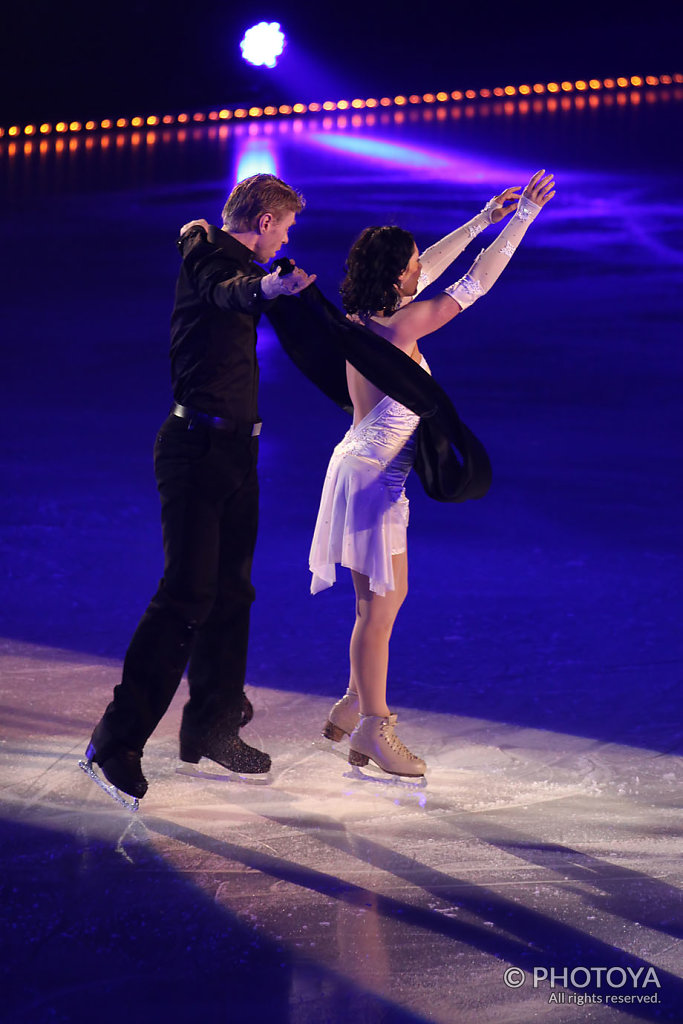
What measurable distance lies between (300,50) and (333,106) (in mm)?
840

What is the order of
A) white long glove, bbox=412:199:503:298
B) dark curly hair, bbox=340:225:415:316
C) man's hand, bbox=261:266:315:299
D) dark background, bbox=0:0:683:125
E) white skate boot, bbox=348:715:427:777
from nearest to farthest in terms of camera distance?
man's hand, bbox=261:266:315:299
dark curly hair, bbox=340:225:415:316
white skate boot, bbox=348:715:427:777
white long glove, bbox=412:199:503:298
dark background, bbox=0:0:683:125

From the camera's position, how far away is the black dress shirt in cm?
323

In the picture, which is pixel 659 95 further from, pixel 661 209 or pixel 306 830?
pixel 306 830

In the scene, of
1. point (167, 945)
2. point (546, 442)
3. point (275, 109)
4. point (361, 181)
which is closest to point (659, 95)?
point (275, 109)

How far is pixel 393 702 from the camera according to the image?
12.8 ft

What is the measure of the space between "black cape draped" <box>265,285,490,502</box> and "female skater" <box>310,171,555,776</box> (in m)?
0.10

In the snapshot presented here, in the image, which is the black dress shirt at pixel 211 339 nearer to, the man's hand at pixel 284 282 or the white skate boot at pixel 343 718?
the man's hand at pixel 284 282

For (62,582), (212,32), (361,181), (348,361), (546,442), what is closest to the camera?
(348,361)

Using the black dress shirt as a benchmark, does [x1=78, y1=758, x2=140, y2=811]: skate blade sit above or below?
below

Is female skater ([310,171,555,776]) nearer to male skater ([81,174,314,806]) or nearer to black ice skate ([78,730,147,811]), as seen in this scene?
male skater ([81,174,314,806])

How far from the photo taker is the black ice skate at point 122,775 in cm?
316

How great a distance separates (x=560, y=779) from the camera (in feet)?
11.1


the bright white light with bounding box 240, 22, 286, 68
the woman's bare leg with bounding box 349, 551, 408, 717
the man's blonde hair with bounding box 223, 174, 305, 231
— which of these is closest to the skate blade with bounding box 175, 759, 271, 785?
the woman's bare leg with bounding box 349, 551, 408, 717

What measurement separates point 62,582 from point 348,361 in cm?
202
